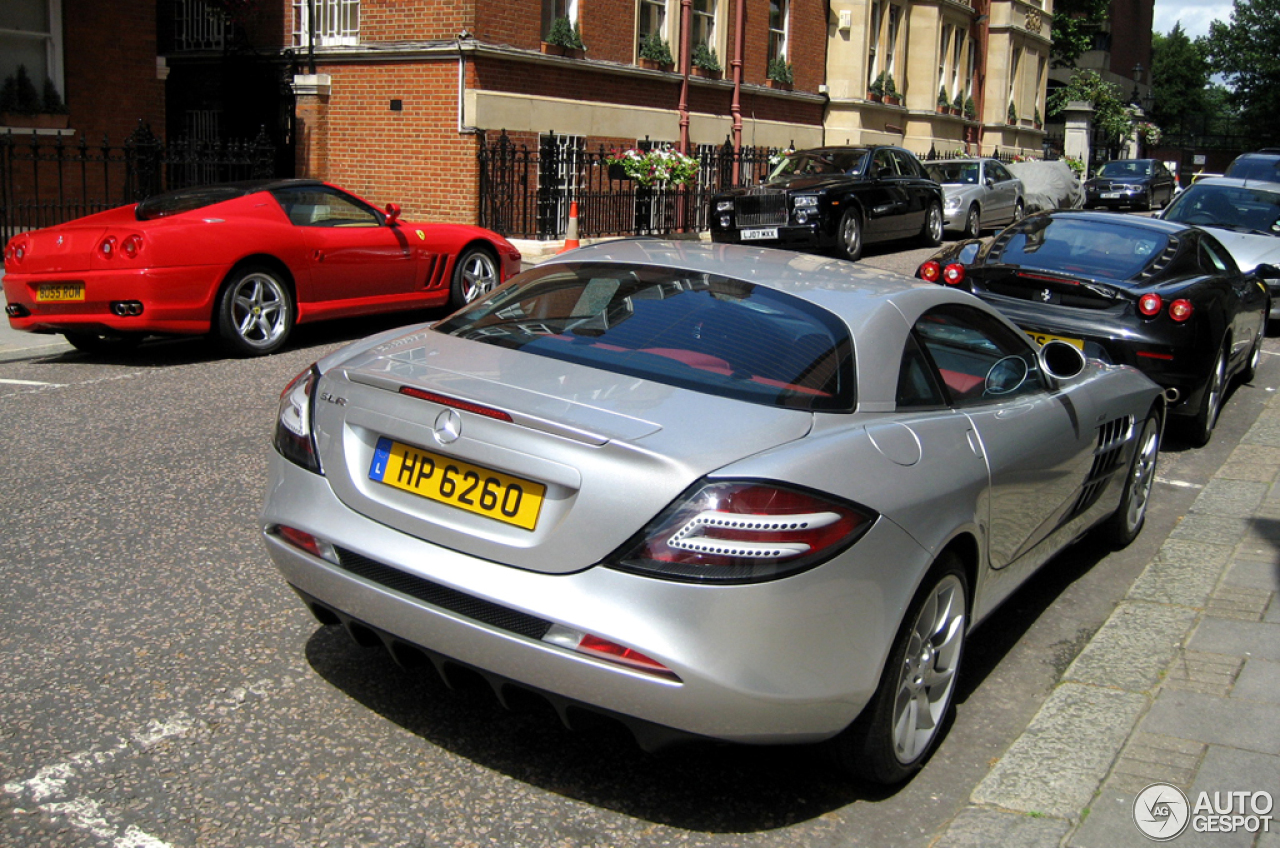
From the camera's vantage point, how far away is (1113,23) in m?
81.6

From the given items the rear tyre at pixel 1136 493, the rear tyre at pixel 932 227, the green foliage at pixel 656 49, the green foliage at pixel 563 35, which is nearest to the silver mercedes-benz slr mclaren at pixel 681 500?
the rear tyre at pixel 1136 493

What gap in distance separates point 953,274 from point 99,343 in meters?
6.75

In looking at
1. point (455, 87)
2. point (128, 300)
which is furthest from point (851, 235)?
point (128, 300)

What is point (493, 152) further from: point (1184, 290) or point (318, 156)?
point (1184, 290)

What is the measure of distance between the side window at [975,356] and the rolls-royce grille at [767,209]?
12906mm

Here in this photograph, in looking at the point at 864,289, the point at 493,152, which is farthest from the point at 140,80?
the point at 864,289

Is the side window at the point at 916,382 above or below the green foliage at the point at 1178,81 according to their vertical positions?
below

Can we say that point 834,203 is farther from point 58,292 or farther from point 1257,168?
point 58,292

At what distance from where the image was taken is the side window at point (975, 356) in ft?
13.4

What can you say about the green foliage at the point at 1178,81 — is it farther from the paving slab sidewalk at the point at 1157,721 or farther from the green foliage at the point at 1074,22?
the paving slab sidewalk at the point at 1157,721

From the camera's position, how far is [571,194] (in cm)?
Answer: 1953

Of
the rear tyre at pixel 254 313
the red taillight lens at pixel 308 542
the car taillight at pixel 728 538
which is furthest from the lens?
the rear tyre at pixel 254 313

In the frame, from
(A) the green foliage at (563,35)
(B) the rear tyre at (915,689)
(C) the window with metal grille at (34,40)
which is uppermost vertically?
(A) the green foliage at (563,35)

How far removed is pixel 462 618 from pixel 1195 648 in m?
2.95
